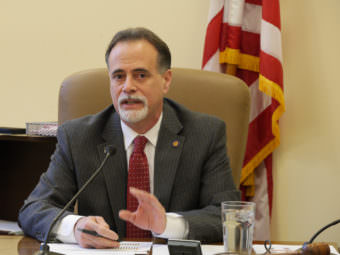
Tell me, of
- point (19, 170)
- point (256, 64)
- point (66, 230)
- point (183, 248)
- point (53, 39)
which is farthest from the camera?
point (53, 39)

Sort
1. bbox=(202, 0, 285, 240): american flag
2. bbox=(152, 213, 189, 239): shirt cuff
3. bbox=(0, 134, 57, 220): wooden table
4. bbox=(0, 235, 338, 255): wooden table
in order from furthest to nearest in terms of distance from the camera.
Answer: bbox=(202, 0, 285, 240): american flag
bbox=(0, 134, 57, 220): wooden table
bbox=(152, 213, 189, 239): shirt cuff
bbox=(0, 235, 338, 255): wooden table

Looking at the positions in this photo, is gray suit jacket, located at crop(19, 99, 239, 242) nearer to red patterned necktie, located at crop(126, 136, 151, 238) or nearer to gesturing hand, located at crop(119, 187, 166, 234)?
red patterned necktie, located at crop(126, 136, 151, 238)

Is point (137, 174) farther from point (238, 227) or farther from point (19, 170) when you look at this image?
point (19, 170)

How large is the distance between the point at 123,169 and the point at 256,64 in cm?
142

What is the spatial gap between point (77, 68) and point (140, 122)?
59.4 inches

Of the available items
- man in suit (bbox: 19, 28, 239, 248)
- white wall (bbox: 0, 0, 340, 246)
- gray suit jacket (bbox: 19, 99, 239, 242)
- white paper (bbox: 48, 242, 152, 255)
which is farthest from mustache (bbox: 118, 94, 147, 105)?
white wall (bbox: 0, 0, 340, 246)

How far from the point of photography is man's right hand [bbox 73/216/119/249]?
56.7 inches

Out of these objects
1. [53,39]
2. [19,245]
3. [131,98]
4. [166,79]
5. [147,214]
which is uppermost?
[53,39]

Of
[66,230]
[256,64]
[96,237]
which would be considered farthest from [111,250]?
[256,64]

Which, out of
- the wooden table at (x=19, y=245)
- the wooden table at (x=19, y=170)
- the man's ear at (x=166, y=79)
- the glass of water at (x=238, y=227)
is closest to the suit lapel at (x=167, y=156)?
the man's ear at (x=166, y=79)

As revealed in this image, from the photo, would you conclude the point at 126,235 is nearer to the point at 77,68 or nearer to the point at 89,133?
the point at 89,133

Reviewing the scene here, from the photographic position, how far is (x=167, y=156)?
6.57 ft

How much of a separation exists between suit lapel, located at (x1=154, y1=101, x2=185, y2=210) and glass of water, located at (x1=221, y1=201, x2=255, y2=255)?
627 millimetres

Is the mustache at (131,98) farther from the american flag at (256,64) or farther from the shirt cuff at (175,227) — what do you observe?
the american flag at (256,64)
